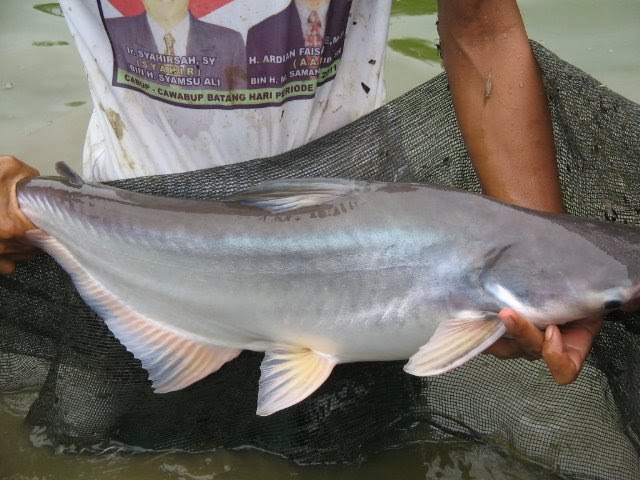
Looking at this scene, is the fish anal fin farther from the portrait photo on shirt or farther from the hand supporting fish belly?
the portrait photo on shirt

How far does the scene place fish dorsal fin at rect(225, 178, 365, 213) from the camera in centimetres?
162

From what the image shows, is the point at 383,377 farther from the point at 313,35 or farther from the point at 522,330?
the point at 313,35

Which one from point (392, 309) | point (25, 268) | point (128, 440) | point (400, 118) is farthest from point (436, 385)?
point (25, 268)

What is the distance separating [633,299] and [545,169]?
456 millimetres

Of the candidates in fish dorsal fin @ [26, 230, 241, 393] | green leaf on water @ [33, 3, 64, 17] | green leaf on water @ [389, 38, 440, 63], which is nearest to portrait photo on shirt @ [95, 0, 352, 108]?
fish dorsal fin @ [26, 230, 241, 393]

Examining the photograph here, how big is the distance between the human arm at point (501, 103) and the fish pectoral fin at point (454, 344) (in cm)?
42

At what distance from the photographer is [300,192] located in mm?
1642

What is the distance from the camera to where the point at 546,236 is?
153 centimetres

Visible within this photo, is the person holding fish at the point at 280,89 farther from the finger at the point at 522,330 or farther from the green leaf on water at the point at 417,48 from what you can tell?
the green leaf on water at the point at 417,48

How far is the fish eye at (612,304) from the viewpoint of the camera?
1.48 metres

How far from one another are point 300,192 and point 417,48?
10.1ft

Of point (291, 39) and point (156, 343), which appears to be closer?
point (156, 343)

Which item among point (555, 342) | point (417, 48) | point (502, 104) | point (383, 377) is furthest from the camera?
point (417, 48)

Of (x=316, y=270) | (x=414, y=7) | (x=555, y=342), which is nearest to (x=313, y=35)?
(x=316, y=270)
